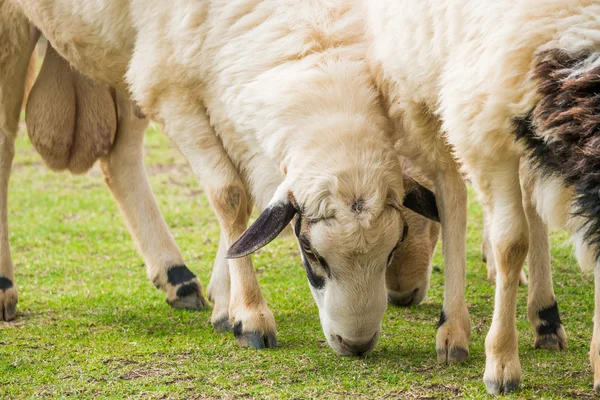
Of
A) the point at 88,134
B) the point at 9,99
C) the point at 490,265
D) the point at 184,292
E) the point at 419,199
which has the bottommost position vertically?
the point at 490,265

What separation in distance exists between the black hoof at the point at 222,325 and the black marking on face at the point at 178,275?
29.7 inches

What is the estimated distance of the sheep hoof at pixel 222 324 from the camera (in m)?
5.56

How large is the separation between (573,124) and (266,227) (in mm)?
1610

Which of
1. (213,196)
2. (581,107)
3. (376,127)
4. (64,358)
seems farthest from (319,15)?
(64,358)

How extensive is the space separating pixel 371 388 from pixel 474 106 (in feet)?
4.42

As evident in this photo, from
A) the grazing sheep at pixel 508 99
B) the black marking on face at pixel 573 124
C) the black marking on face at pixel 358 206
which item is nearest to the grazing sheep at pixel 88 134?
the black marking on face at pixel 358 206

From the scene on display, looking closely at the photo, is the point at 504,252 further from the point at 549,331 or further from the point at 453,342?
the point at 549,331

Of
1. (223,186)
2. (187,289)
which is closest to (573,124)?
(223,186)

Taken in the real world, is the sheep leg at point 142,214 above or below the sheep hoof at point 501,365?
above

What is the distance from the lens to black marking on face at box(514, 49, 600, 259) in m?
3.48

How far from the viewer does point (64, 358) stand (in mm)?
4969

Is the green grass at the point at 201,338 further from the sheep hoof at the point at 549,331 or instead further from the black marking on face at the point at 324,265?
the black marking on face at the point at 324,265

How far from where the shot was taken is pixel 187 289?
6.23m

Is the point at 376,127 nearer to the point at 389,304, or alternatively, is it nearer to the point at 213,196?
the point at 213,196
